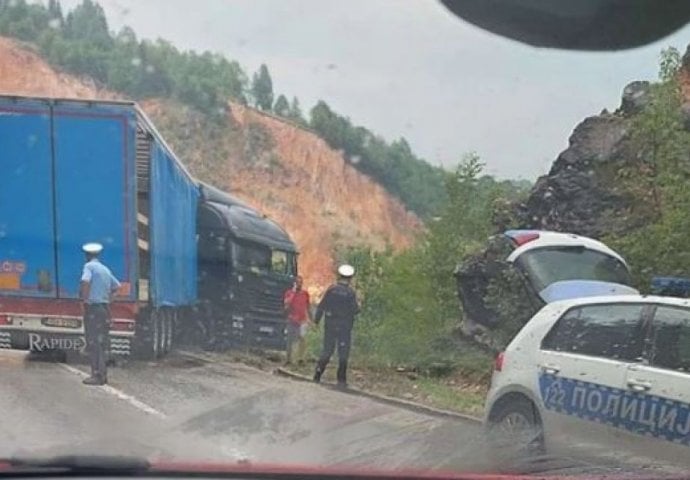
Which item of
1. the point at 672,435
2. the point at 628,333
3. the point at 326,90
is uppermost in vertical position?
the point at 326,90

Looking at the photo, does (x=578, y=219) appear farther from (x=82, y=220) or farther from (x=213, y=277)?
(x=82, y=220)

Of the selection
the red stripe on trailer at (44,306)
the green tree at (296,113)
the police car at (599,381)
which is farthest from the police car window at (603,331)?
the red stripe on trailer at (44,306)

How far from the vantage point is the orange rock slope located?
321 centimetres

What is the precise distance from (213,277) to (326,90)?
581mm

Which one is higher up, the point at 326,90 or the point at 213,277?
the point at 326,90

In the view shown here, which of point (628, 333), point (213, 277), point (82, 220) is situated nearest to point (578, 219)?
point (628, 333)

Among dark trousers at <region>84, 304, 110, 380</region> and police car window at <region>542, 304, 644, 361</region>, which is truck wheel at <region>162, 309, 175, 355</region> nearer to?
dark trousers at <region>84, 304, 110, 380</region>

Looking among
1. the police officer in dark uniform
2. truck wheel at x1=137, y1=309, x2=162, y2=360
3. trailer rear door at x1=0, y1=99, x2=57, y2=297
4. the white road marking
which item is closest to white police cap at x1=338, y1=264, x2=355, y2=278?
the police officer in dark uniform

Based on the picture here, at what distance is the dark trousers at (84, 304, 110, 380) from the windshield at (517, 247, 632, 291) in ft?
3.69

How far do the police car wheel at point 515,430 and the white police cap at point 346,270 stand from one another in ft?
1.82

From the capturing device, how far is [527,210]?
330cm

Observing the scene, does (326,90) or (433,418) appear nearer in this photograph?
(326,90)

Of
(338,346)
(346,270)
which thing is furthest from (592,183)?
Answer: (338,346)

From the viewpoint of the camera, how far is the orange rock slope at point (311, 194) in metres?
3.21
